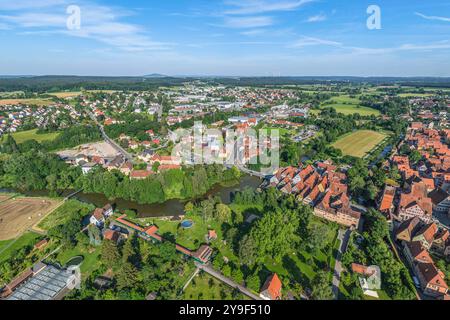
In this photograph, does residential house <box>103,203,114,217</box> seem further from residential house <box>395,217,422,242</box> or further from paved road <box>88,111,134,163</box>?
residential house <box>395,217,422,242</box>

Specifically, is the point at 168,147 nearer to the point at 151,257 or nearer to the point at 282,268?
Answer: the point at 151,257

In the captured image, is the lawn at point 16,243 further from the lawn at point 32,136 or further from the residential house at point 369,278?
the lawn at point 32,136

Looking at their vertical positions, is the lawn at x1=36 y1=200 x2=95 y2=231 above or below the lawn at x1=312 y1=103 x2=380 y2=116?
below

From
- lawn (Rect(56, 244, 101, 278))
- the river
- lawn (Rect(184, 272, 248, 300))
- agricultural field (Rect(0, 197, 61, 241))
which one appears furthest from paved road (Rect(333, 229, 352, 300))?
agricultural field (Rect(0, 197, 61, 241))

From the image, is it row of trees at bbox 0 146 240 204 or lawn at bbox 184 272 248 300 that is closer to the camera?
lawn at bbox 184 272 248 300

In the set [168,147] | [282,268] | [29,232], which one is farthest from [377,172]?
[29,232]
